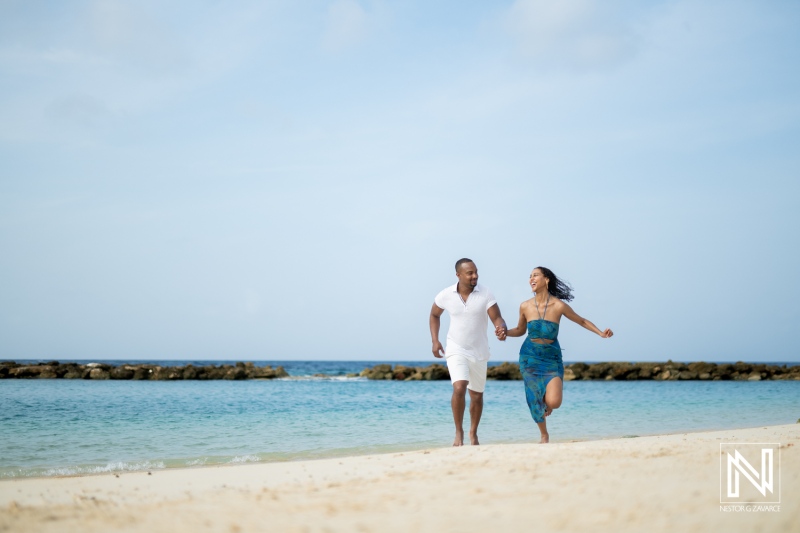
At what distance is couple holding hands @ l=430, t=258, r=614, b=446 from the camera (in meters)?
8.42

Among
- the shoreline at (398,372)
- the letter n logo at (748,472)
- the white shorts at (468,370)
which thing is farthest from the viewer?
the shoreline at (398,372)

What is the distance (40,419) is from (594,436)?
1041cm

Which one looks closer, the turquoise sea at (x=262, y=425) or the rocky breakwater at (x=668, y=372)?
the turquoise sea at (x=262, y=425)

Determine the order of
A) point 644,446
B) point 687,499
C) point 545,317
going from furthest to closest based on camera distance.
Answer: point 545,317
point 644,446
point 687,499

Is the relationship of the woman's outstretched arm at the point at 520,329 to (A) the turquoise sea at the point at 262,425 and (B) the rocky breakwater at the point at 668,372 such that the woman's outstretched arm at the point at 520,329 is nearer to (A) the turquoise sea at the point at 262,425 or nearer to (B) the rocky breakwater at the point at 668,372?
(A) the turquoise sea at the point at 262,425

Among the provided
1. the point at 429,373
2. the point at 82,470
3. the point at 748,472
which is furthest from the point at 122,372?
the point at 748,472

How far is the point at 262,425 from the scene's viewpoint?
13.5 meters

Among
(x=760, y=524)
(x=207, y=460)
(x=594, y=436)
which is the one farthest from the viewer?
(x=594, y=436)

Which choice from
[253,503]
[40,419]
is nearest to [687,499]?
[253,503]

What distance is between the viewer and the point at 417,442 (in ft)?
36.6

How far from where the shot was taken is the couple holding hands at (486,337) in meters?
8.42

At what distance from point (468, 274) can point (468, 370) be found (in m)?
1.15

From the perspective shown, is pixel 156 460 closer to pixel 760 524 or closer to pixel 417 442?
pixel 417 442

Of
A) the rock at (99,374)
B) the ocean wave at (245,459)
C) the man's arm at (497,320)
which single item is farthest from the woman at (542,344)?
the rock at (99,374)
